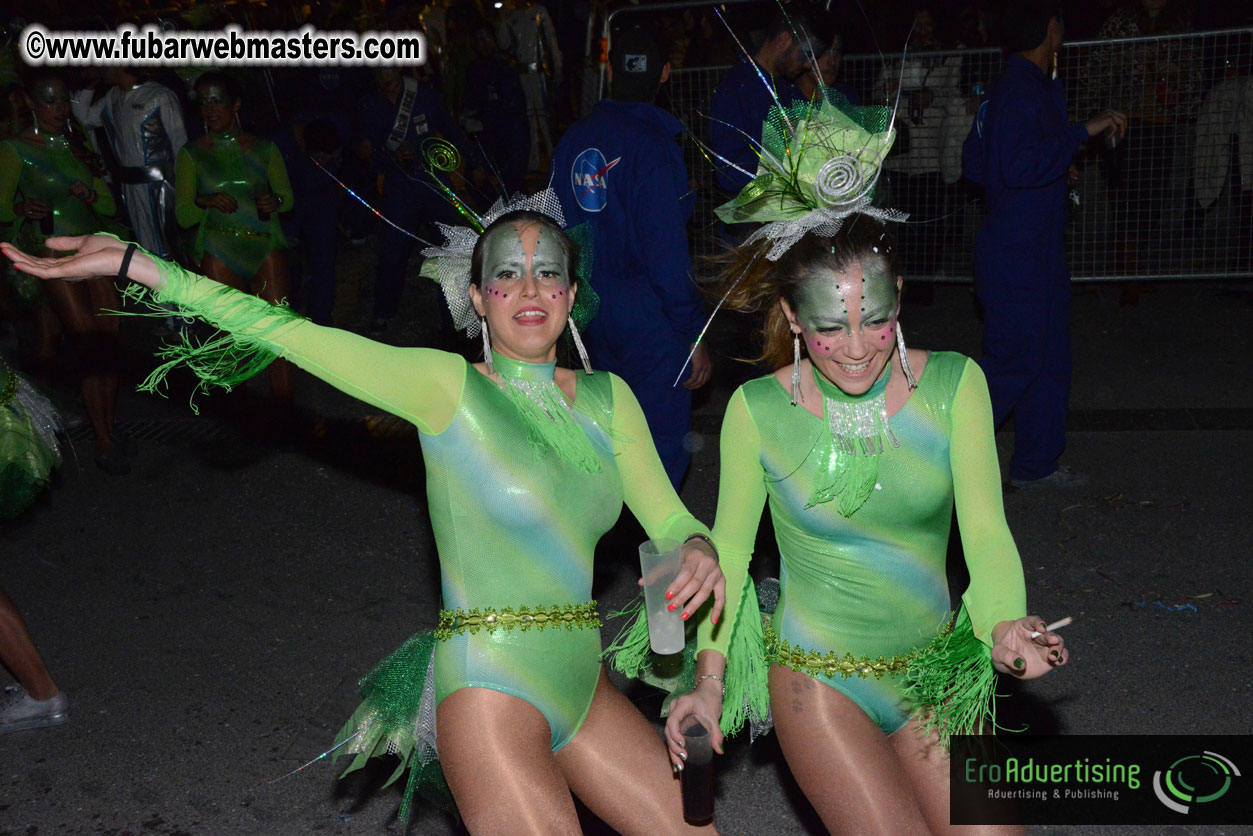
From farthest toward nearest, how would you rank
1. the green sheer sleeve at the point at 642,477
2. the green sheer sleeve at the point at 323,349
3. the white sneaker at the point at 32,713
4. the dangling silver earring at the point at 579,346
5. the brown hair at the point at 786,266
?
the white sneaker at the point at 32,713 → the dangling silver earring at the point at 579,346 → the green sheer sleeve at the point at 642,477 → the brown hair at the point at 786,266 → the green sheer sleeve at the point at 323,349

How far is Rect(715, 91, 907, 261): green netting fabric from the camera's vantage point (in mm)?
2854

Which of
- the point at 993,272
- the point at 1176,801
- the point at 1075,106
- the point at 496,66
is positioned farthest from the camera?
the point at 496,66

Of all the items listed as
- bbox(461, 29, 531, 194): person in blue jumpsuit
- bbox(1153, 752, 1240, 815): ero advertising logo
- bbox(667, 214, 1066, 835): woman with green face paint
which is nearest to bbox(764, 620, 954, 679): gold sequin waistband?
bbox(667, 214, 1066, 835): woman with green face paint

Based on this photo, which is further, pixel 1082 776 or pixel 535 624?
pixel 1082 776

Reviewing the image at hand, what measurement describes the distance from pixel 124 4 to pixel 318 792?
390 inches

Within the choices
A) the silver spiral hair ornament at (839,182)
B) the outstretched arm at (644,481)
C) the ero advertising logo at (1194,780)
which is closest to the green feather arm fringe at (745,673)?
the outstretched arm at (644,481)

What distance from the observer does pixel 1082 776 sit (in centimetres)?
386

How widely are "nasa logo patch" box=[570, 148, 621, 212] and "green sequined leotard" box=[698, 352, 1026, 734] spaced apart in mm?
2039

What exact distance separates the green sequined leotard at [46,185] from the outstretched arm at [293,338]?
4.61 m

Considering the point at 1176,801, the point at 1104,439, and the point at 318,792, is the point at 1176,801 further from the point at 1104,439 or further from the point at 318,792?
the point at 1104,439

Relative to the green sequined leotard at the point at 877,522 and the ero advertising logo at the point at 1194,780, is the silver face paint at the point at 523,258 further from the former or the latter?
the ero advertising logo at the point at 1194,780

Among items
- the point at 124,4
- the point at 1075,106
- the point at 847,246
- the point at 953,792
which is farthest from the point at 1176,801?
the point at 124,4

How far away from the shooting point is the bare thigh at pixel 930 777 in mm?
2578

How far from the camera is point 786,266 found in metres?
2.88
